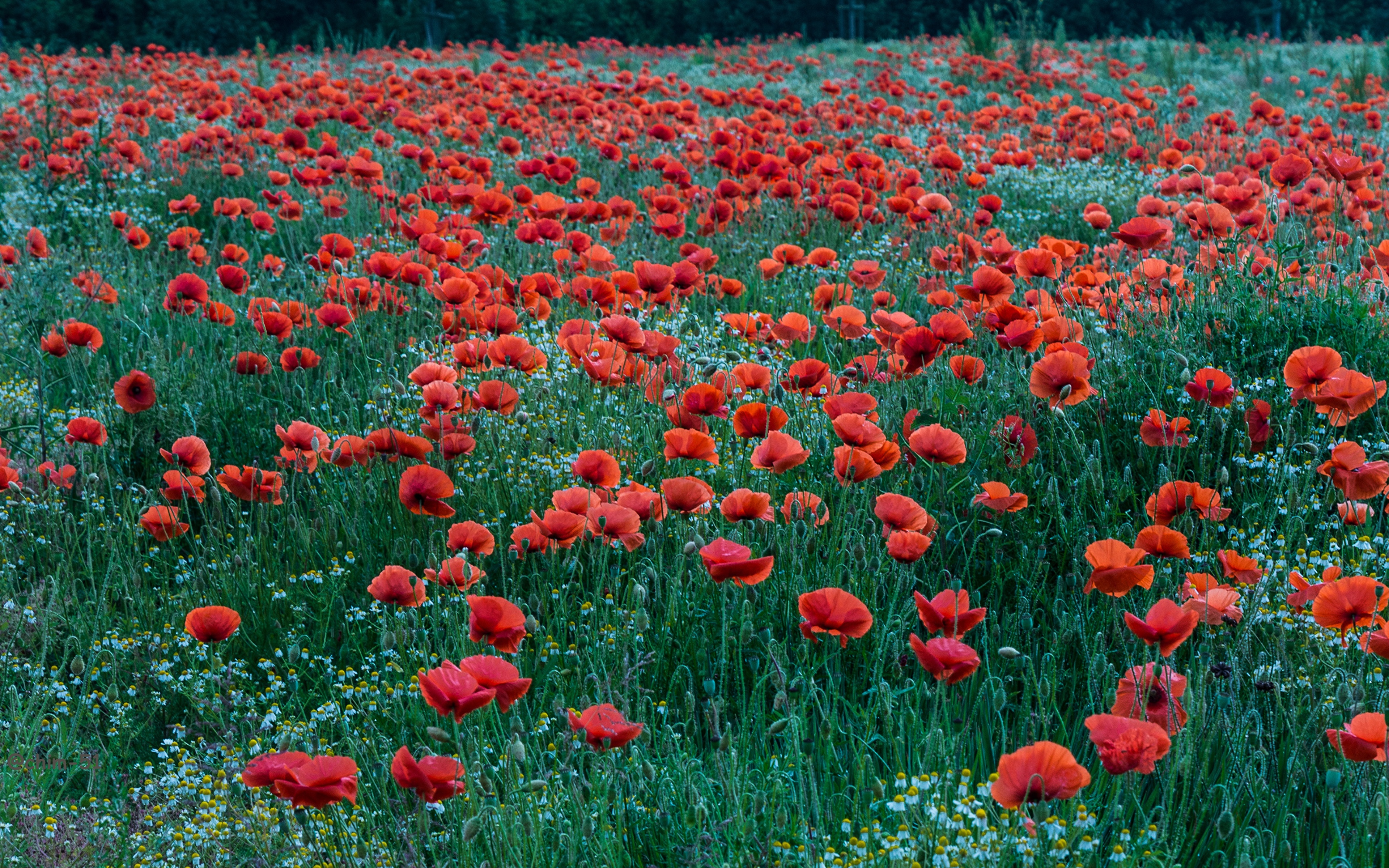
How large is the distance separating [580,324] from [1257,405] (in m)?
1.66

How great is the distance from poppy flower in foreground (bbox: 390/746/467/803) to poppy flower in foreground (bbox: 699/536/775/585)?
1.52ft

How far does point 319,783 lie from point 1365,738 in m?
1.31

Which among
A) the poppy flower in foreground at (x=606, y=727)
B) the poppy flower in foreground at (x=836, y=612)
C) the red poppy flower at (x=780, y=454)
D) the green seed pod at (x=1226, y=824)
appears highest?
the red poppy flower at (x=780, y=454)

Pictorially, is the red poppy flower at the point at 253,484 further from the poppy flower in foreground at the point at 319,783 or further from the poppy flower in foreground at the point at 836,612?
the poppy flower in foreground at the point at 836,612

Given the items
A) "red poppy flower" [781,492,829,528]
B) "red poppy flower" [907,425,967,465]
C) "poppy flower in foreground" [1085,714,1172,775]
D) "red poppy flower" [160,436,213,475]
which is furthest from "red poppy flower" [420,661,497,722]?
"red poppy flower" [160,436,213,475]

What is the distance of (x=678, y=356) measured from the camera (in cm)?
326

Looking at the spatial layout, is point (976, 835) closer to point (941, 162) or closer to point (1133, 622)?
point (1133, 622)

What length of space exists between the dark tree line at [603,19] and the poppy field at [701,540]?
20391 mm

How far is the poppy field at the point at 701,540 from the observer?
165 cm

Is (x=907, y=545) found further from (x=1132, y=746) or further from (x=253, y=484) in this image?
(x=253, y=484)

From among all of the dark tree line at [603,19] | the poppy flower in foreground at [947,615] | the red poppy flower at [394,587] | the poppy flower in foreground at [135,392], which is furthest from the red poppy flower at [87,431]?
the dark tree line at [603,19]

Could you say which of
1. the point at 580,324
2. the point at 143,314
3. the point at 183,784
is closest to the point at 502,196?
the point at 580,324

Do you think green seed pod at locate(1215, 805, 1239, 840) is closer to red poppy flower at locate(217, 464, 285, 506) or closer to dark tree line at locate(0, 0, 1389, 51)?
red poppy flower at locate(217, 464, 285, 506)

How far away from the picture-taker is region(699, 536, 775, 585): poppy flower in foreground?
1693 mm
